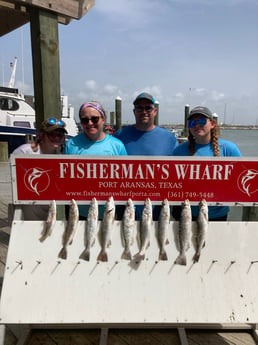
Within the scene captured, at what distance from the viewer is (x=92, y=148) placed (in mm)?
2672

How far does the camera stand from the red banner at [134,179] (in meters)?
2.43

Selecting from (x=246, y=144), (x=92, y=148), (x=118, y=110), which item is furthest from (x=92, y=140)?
(x=246, y=144)

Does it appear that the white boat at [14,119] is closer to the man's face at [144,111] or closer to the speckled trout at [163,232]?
the man's face at [144,111]

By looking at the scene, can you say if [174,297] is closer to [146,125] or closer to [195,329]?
[195,329]

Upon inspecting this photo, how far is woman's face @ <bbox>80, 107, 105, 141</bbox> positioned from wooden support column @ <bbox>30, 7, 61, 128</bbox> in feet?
1.79

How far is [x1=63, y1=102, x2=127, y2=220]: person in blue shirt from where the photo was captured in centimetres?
262

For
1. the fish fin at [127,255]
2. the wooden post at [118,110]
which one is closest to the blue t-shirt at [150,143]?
the fish fin at [127,255]

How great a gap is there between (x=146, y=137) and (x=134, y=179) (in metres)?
0.77

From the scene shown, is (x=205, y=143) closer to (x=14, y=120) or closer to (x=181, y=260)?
(x=181, y=260)

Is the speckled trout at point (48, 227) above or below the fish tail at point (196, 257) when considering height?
above

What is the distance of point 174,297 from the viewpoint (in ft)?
7.35

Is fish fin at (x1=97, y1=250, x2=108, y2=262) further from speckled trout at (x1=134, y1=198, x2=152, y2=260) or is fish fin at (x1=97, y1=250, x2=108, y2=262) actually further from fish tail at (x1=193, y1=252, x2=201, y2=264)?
fish tail at (x1=193, y1=252, x2=201, y2=264)

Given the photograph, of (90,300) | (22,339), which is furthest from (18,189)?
(22,339)

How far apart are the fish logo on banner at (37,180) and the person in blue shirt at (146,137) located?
1.04 meters
